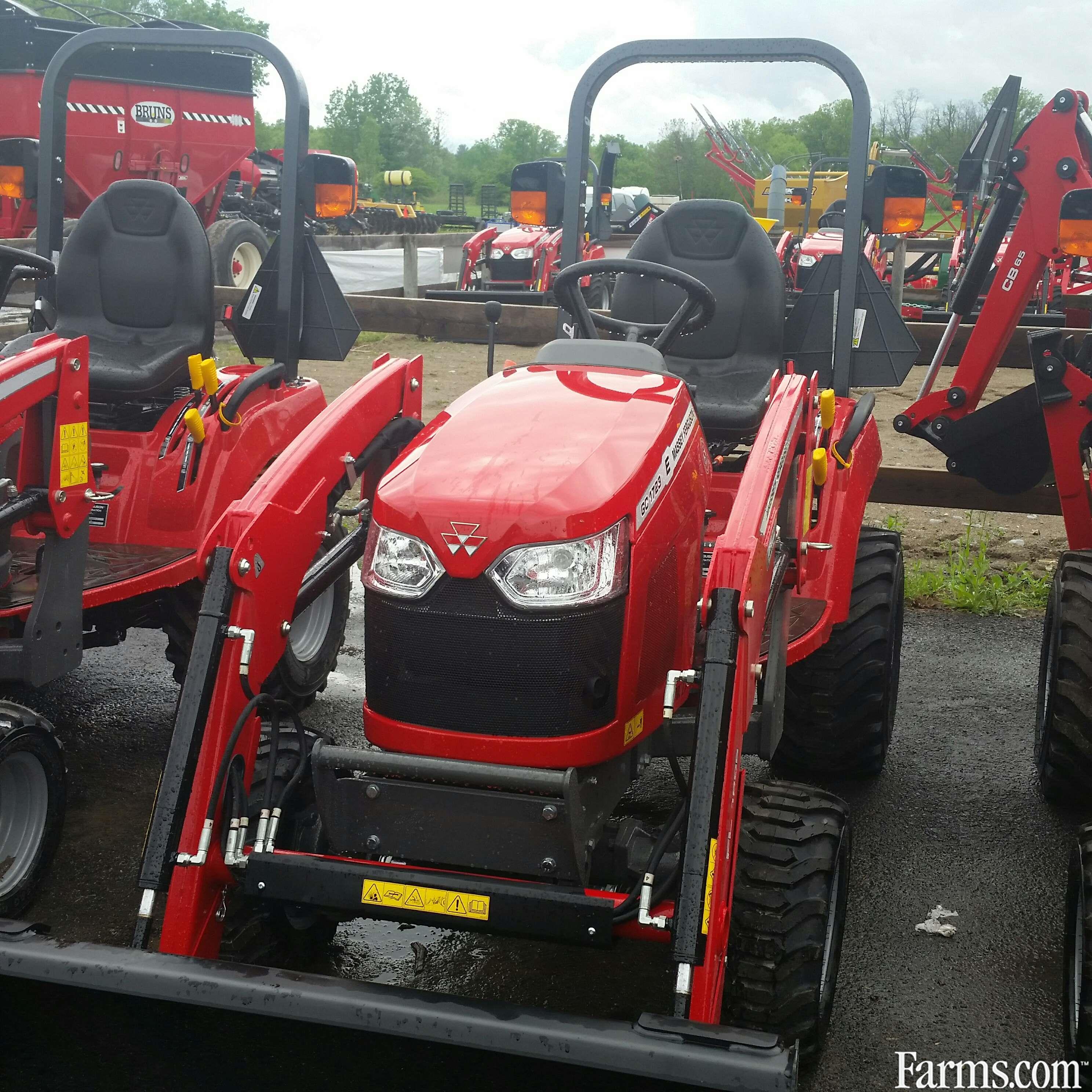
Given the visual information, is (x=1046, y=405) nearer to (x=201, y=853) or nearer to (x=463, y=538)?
(x=463, y=538)

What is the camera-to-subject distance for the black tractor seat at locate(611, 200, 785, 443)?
14.9 ft

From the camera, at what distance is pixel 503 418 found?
2.96 metres

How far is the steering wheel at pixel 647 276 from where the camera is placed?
11.5 ft

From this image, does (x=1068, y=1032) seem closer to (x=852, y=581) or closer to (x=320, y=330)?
(x=852, y=581)

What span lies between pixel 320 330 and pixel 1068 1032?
346cm

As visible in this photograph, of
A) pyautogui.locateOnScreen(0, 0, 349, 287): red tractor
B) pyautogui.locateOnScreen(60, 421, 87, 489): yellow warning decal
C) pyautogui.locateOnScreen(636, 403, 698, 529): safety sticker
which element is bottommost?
pyautogui.locateOnScreen(60, 421, 87, 489): yellow warning decal

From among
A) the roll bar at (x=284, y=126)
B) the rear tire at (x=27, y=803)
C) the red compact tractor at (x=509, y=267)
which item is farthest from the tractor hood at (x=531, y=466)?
the red compact tractor at (x=509, y=267)

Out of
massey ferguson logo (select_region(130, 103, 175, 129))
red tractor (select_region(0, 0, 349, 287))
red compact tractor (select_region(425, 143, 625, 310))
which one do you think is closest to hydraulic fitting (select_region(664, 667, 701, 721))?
red compact tractor (select_region(425, 143, 625, 310))

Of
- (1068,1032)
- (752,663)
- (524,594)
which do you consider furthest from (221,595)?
(1068,1032)

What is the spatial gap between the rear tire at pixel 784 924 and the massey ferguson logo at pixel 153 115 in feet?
45.2

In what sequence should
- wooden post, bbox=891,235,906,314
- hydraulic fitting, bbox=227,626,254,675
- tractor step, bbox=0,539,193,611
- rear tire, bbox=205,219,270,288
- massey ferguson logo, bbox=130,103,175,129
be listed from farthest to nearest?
massey ferguson logo, bbox=130,103,175,129 < wooden post, bbox=891,235,906,314 < rear tire, bbox=205,219,270,288 < tractor step, bbox=0,539,193,611 < hydraulic fitting, bbox=227,626,254,675

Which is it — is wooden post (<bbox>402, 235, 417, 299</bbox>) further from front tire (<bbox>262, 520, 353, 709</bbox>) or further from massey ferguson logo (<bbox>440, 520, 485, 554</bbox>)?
massey ferguson logo (<bbox>440, 520, 485, 554</bbox>)

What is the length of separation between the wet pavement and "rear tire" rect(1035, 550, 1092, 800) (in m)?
0.16

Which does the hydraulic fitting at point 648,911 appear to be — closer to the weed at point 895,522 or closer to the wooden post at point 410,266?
the weed at point 895,522
